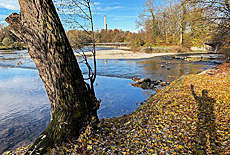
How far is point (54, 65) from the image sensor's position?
3205mm

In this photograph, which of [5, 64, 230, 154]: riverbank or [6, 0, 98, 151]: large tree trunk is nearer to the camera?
[6, 0, 98, 151]: large tree trunk

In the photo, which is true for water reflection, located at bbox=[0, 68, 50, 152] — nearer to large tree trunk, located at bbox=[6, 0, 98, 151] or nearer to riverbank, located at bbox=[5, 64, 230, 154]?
large tree trunk, located at bbox=[6, 0, 98, 151]

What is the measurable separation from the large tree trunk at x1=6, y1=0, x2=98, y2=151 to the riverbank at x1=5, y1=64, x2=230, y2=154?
0.35 metres

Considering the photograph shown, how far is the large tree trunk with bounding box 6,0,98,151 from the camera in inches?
119

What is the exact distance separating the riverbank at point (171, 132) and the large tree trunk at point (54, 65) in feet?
1.15

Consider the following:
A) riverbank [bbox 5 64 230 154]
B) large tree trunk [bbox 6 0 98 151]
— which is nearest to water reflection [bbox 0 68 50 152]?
large tree trunk [bbox 6 0 98 151]

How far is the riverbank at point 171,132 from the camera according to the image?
3.38 m

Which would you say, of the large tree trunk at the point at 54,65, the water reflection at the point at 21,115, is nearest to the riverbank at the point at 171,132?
the large tree trunk at the point at 54,65

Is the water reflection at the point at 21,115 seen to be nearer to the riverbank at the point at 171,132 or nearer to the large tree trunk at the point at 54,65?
the large tree trunk at the point at 54,65

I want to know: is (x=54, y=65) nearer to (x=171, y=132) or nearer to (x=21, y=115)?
(x=171, y=132)

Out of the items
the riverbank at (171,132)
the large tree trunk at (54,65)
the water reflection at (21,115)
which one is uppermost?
the large tree trunk at (54,65)

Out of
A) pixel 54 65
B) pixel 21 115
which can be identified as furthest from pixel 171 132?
pixel 21 115

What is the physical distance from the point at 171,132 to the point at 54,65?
329cm

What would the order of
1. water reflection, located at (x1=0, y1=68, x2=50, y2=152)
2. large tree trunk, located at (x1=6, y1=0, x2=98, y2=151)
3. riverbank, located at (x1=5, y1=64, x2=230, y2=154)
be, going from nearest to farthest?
large tree trunk, located at (x1=6, y1=0, x2=98, y2=151) < riverbank, located at (x1=5, y1=64, x2=230, y2=154) < water reflection, located at (x1=0, y1=68, x2=50, y2=152)
